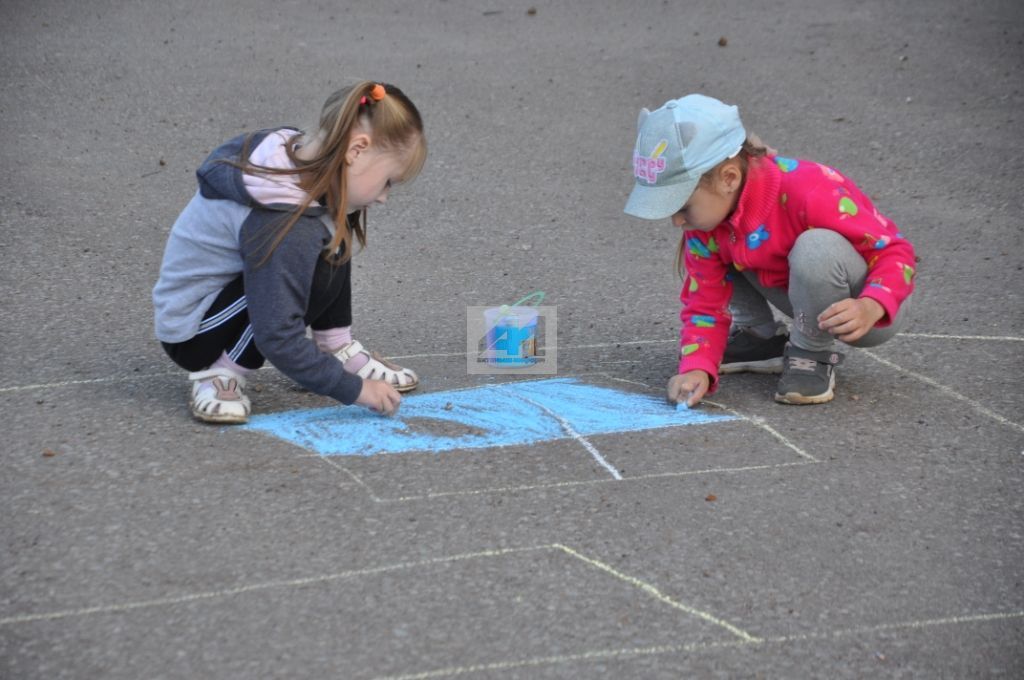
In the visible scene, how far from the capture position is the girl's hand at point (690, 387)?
131 inches

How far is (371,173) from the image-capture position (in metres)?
3.06

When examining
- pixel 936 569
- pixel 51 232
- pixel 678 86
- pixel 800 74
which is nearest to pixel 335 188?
pixel 936 569

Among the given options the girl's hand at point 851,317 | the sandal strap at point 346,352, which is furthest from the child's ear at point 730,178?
the sandal strap at point 346,352

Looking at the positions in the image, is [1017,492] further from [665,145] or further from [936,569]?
[665,145]

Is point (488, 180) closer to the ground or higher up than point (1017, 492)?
higher up

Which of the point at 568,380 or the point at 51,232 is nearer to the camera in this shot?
the point at 568,380

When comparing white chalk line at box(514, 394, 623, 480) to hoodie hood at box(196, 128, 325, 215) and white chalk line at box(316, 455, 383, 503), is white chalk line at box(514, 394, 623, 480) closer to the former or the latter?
white chalk line at box(316, 455, 383, 503)

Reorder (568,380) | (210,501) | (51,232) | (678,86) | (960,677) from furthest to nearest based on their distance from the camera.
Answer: (678,86), (51,232), (568,380), (210,501), (960,677)

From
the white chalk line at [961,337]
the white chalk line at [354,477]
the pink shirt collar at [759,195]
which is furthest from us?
the white chalk line at [961,337]

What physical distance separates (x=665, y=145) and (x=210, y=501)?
1.44 m

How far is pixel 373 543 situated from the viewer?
2.58 meters

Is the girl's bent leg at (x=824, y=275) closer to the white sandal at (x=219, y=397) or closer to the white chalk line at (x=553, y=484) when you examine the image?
the white chalk line at (x=553, y=484)

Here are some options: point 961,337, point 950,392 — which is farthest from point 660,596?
point 961,337

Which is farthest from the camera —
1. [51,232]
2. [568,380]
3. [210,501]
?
[51,232]
